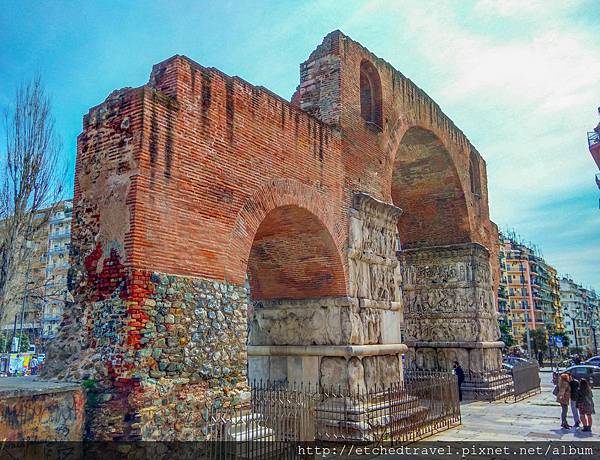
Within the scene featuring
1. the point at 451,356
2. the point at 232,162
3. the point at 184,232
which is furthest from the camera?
the point at 451,356

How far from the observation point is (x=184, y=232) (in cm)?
648

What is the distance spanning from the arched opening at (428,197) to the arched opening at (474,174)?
218cm

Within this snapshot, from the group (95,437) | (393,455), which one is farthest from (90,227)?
(393,455)

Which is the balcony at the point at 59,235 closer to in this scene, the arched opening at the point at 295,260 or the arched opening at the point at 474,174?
the arched opening at the point at 474,174

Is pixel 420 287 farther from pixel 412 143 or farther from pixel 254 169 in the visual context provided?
pixel 254 169

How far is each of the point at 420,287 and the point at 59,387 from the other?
12190mm

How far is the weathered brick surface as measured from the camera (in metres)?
5.82

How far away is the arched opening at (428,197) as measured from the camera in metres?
15.3

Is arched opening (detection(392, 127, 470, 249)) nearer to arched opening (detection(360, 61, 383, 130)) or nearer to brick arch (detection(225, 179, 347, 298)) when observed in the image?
arched opening (detection(360, 61, 383, 130))

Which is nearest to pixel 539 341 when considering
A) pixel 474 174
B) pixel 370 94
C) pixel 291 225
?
pixel 474 174

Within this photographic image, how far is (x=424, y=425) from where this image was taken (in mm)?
9656

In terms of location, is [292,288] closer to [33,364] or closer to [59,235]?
[33,364]

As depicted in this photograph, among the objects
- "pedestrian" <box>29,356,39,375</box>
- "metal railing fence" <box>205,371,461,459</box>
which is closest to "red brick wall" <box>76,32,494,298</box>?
"metal railing fence" <box>205,371,461,459</box>

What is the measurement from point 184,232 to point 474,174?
45.4 feet
